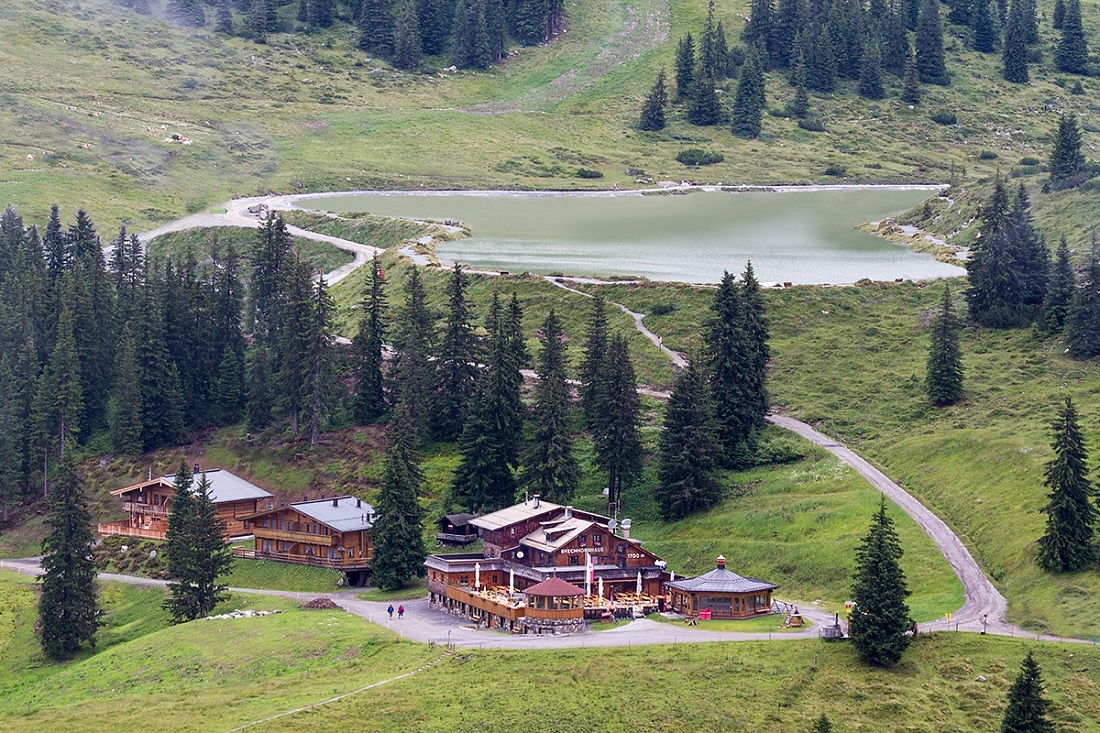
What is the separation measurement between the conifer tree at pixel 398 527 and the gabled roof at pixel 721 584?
20.3m

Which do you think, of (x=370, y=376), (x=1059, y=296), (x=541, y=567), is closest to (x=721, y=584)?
(x=541, y=567)

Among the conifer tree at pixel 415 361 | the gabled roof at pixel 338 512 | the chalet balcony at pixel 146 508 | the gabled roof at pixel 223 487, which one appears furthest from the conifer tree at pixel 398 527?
the chalet balcony at pixel 146 508

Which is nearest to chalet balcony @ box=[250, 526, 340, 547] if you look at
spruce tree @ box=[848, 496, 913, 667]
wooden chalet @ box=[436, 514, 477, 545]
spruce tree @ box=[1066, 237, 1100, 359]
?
wooden chalet @ box=[436, 514, 477, 545]

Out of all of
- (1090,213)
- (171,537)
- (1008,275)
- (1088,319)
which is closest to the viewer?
(171,537)

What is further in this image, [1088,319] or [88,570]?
[1088,319]

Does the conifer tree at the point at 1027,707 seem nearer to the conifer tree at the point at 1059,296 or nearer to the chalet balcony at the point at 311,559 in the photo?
the chalet balcony at the point at 311,559

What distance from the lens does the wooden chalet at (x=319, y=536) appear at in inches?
4668

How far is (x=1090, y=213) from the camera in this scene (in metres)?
170

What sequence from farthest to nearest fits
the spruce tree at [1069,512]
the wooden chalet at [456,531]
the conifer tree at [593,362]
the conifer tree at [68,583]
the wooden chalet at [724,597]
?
the conifer tree at [593,362]
the wooden chalet at [456,531]
the conifer tree at [68,583]
the wooden chalet at [724,597]
the spruce tree at [1069,512]

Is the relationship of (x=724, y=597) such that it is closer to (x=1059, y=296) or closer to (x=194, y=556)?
(x=194, y=556)

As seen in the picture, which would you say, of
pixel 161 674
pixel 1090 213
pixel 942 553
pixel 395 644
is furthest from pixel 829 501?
pixel 1090 213

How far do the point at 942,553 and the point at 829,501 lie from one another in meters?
12.4

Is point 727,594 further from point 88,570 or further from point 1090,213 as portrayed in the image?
point 1090,213

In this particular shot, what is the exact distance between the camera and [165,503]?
432ft
